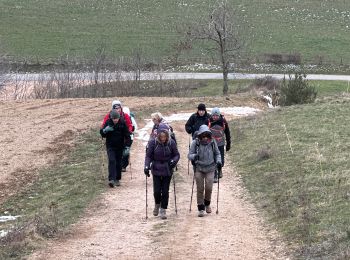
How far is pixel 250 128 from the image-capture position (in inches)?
1054

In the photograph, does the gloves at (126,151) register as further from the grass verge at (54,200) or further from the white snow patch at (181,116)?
the white snow patch at (181,116)

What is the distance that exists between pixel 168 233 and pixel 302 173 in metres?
4.92

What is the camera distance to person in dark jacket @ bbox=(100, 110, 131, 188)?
57.7 ft

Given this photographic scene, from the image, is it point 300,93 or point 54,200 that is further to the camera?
point 300,93

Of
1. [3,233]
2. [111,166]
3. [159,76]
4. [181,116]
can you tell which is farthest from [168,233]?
[159,76]

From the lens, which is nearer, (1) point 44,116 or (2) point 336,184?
(2) point 336,184

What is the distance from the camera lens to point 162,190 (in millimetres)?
14914

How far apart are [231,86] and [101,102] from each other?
55.0 feet

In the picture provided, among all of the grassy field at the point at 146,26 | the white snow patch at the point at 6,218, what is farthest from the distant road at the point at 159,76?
the white snow patch at the point at 6,218

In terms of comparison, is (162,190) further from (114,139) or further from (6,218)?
(6,218)

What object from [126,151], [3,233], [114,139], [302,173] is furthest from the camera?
[126,151]

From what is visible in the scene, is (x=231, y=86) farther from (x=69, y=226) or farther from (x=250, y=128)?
(x=69, y=226)

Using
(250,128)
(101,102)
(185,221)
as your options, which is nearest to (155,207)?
(185,221)

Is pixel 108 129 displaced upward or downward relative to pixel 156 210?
upward
